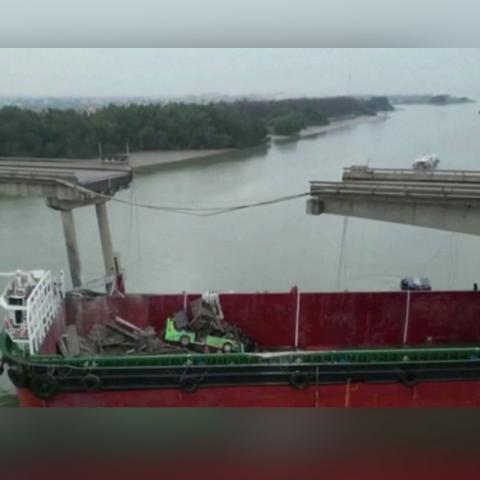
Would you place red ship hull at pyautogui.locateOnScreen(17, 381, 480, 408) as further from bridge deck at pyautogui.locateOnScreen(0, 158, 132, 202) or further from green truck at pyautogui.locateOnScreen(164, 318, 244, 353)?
bridge deck at pyautogui.locateOnScreen(0, 158, 132, 202)

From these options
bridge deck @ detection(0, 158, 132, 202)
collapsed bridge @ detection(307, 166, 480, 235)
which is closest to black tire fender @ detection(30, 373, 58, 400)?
Answer: collapsed bridge @ detection(307, 166, 480, 235)

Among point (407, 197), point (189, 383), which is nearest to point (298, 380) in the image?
point (189, 383)

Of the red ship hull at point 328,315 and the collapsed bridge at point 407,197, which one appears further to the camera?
the red ship hull at point 328,315

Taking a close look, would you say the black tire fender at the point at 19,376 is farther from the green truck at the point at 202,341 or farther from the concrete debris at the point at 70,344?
the green truck at the point at 202,341

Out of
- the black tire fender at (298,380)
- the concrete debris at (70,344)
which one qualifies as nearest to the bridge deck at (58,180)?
the concrete debris at (70,344)

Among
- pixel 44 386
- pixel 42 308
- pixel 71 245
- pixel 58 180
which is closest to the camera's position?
pixel 44 386

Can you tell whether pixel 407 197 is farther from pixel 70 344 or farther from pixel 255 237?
pixel 255 237
